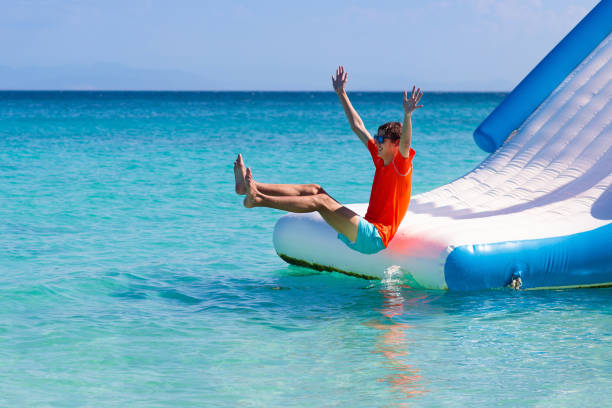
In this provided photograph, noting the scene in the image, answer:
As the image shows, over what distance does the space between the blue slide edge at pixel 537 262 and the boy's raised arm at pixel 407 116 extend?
68cm

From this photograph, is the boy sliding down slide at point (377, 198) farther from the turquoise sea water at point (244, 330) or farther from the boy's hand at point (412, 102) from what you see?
the turquoise sea water at point (244, 330)

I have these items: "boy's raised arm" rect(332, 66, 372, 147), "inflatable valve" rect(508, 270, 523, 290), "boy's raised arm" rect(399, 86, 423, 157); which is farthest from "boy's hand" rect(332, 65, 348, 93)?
"inflatable valve" rect(508, 270, 523, 290)

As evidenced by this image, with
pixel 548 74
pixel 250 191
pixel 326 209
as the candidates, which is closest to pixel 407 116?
pixel 326 209

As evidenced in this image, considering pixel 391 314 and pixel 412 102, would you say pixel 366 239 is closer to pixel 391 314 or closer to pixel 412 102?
pixel 391 314

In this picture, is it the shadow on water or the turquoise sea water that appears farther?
the shadow on water

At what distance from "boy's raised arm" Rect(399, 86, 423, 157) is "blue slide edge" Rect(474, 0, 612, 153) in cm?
234

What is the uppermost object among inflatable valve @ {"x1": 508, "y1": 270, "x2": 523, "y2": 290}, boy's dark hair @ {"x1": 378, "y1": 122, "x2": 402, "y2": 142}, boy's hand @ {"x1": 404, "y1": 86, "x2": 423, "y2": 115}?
boy's hand @ {"x1": 404, "y1": 86, "x2": 423, "y2": 115}

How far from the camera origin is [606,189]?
525cm

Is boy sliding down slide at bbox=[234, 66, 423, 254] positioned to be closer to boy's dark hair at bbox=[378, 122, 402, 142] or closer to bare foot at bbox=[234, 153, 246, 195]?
boy's dark hair at bbox=[378, 122, 402, 142]

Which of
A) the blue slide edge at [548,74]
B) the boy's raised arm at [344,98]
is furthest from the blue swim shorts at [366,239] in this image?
the blue slide edge at [548,74]

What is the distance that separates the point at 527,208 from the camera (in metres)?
5.34

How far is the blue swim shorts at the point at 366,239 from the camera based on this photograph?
14.8 ft

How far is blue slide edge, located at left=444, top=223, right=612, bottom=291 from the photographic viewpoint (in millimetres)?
4625

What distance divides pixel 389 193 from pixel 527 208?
1.28 metres
